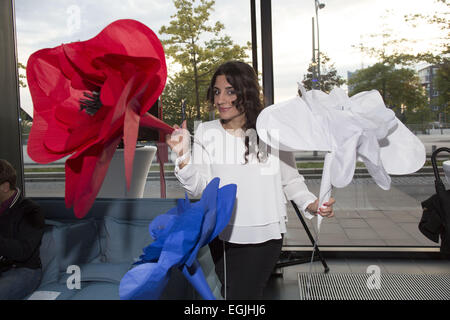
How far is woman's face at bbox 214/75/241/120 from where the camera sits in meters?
0.82

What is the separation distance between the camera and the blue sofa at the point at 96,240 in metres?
1.83

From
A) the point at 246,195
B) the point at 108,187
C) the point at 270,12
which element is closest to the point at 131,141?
the point at 246,195

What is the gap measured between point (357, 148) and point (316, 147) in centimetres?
5

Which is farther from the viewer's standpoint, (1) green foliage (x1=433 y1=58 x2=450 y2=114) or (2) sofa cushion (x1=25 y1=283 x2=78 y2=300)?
(1) green foliage (x1=433 y1=58 x2=450 y2=114)

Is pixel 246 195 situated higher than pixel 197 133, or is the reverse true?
pixel 197 133

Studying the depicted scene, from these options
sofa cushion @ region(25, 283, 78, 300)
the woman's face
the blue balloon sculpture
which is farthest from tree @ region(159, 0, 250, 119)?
the blue balloon sculpture

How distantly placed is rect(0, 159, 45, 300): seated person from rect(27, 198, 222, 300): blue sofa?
4.9 inches

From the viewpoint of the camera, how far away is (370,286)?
8.35 ft

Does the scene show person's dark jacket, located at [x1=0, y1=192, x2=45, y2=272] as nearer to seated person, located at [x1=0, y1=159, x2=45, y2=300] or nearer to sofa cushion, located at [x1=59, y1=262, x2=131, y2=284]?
seated person, located at [x1=0, y1=159, x2=45, y2=300]

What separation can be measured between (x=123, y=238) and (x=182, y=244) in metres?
1.75

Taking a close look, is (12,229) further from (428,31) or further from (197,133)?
(428,31)

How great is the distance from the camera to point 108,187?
2006 mm
